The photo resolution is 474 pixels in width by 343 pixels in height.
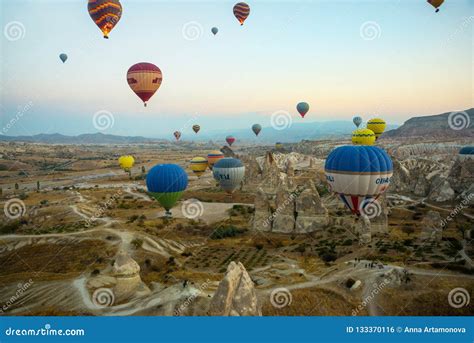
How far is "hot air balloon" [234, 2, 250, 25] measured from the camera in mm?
52875

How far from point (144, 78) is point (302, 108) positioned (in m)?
40.5

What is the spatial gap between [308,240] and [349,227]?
4.69 meters

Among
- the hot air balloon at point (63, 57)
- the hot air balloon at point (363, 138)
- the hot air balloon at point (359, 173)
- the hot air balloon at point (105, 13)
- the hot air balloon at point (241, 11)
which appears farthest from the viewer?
the hot air balloon at point (63, 57)

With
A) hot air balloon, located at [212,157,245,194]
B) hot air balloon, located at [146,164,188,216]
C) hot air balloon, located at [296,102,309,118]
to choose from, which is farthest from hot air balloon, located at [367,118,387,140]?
hot air balloon, located at [146,164,188,216]

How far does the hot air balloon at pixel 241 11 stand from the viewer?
5288 centimetres

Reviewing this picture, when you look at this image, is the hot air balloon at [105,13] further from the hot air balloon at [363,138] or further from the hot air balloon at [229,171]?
the hot air balloon at [363,138]

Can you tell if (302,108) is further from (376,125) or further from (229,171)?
(229,171)

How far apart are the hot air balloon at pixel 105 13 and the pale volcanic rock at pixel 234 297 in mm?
29204

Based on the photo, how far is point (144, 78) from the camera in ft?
137

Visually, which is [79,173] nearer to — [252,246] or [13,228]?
[13,228]

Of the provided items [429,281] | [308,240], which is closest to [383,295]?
[429,281]

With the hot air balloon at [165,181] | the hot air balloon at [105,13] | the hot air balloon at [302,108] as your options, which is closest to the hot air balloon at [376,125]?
the hot air balloon at [302,108]

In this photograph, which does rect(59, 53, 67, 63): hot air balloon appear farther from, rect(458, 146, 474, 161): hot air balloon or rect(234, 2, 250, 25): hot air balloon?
rect(458, 146, 474, 161): hot air balloon

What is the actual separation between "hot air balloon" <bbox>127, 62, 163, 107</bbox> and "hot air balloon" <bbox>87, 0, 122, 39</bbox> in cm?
532
